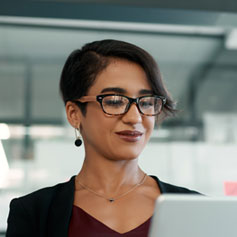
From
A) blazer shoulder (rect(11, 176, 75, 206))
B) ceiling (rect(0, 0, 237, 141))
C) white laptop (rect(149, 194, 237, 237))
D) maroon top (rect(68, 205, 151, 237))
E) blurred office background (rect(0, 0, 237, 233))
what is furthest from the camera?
ceiling (rect(0, 0, 237, 141))

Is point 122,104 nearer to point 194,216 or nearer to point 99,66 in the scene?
point 99,66

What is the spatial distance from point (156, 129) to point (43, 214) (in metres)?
2.42

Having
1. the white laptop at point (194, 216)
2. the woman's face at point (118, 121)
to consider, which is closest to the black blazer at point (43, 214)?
the woman's face at point (118, 121)

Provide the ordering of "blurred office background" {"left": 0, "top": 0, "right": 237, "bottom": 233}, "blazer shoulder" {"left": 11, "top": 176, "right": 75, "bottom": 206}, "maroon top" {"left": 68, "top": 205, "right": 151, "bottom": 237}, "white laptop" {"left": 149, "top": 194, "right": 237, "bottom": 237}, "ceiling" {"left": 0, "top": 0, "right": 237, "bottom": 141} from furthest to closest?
"ceiling" {"left": 0, "top": 0, "right": 237, "bottom": 141} < "blurred office background" {"left": 0, "top": 0, "right": 237, "bottom": 233} < "blazer shoulder" {"left": 11, "top": 176, "right": 75, "bottom": 206} < "maroon top" {"left": 68, "top": 205, "right": 151, "bottom": 237} < "white laptop" {"left": 149, "top": 194, "right": 237, "bottom": 237}

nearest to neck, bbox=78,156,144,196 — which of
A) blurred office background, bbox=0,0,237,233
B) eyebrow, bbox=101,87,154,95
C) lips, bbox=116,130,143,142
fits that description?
lips, bbox=116,130,143,142

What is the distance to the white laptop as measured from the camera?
75 centimetres

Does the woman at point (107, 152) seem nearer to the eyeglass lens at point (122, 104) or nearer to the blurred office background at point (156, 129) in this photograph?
the eyeglass lens at point (122, 104)

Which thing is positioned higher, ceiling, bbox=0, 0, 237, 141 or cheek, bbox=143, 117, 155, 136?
ceiling, bbox=0, 0, 237, 141

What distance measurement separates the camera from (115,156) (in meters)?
1.22

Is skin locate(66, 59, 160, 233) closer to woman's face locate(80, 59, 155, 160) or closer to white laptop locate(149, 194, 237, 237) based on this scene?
woman's face locate(80, 59, 155, 160)

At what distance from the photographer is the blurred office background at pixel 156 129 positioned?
3342mm

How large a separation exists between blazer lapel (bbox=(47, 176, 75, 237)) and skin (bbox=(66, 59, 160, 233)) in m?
0.03

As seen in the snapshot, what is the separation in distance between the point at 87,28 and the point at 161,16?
1.63 m

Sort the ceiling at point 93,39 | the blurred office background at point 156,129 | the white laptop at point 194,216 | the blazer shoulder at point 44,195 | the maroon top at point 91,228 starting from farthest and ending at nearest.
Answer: the ceiling at point 93,39, the blurred office background at point 156,129, the blazer shoulder at point 44,195, the maroon top at point 91,228, the white laptop at point 194,216
